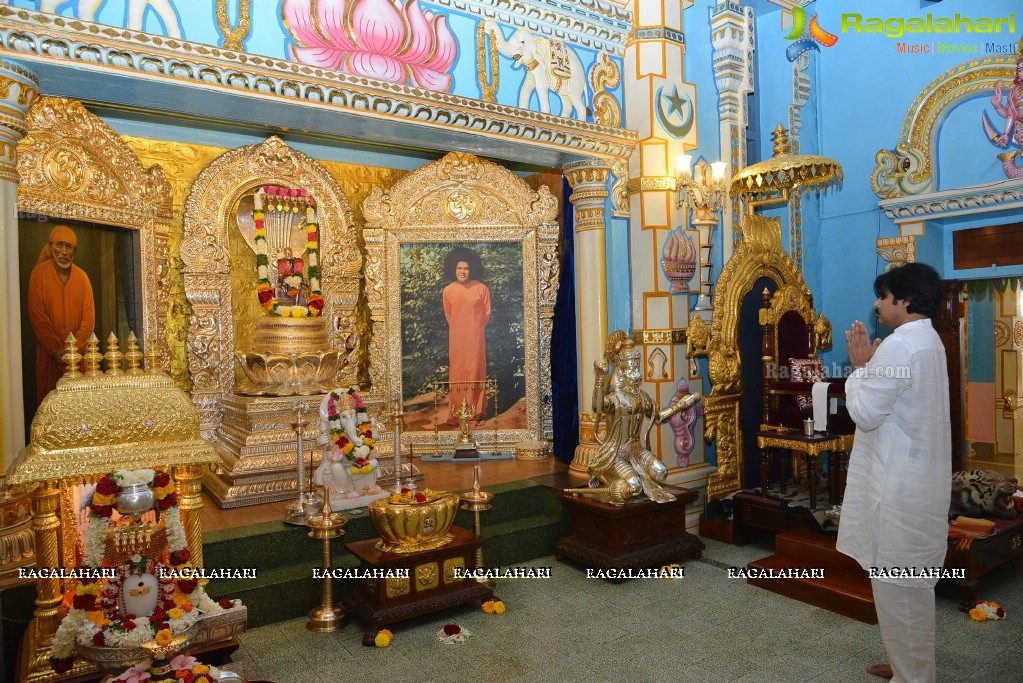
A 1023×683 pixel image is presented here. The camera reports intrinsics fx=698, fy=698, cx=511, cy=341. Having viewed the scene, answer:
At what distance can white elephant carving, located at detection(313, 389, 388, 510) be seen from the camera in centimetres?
580

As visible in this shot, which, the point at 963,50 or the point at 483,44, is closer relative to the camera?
the point at 483,44

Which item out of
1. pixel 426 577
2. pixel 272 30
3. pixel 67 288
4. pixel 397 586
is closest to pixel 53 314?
pixel 67 288

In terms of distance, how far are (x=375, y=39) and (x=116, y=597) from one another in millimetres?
4292

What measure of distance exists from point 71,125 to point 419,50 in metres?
3.14

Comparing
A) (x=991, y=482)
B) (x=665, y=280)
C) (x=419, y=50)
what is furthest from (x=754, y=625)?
(x=419, y=50)

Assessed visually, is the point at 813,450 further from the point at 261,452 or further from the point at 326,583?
the point at 261,452

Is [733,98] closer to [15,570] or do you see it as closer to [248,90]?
[248,90]

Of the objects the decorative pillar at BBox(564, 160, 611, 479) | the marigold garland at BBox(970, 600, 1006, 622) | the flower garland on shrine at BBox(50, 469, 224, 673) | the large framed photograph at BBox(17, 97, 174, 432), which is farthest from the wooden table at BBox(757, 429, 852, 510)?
the large framed photograph at BBox(17, 97, 174, 432)

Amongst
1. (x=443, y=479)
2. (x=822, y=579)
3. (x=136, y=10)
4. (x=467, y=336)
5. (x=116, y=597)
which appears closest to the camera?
(x=116, y=597)

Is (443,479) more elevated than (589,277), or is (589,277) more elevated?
(589,277)

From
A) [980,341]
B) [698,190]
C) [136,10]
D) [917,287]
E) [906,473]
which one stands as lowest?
[906,473]

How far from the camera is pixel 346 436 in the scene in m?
5.80

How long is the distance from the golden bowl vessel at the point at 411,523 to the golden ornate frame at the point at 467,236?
3.13 metres

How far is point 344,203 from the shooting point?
26.1ft
